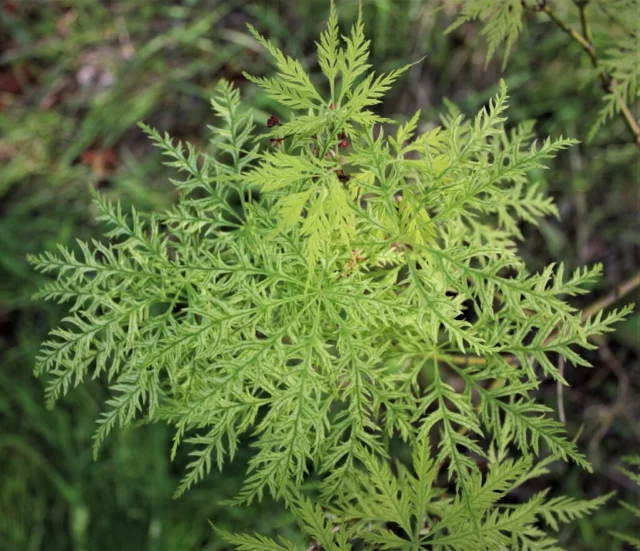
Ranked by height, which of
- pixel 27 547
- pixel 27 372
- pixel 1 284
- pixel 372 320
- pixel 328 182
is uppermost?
pixel 328 182

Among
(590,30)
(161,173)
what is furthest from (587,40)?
(161,173)

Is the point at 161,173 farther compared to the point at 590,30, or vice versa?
the point at 161,173

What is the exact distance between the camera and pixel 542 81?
2.84 m

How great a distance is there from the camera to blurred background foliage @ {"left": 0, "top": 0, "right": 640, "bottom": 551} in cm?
257

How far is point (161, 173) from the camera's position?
3209mm

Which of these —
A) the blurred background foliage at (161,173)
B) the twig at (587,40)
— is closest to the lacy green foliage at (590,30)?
the twig at (587,40)

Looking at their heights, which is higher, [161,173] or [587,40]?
[587,40]

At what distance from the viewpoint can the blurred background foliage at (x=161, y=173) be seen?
8.43 feet

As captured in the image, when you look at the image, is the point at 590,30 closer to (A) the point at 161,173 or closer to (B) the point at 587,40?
(B) the point at 587,40

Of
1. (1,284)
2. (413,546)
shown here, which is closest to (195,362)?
(413,546)

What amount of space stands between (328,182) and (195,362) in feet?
1.32

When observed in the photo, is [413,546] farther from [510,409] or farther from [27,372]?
[27,372]

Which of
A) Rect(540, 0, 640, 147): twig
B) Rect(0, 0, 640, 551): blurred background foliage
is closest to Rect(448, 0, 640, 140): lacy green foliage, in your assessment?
Rect(540, 0, 640, 147): twig

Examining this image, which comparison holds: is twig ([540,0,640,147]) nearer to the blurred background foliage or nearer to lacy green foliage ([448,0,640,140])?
lacy green foliage ([448,0,640,140])
